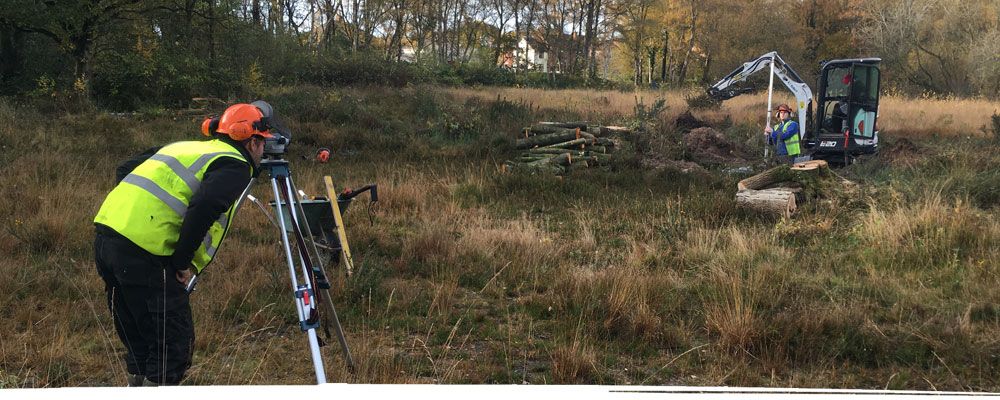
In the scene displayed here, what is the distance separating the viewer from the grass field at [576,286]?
4051mm

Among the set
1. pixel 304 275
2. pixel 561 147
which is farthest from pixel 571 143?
pixel 304 275

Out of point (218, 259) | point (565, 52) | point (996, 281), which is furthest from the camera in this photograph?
point (565, 52)

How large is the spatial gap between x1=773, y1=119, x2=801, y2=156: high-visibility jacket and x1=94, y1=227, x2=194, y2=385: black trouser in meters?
12.1

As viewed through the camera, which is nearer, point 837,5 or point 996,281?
point 996,281

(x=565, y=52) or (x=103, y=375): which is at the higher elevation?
(x=565, y=52)

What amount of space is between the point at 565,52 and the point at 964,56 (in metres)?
24.7

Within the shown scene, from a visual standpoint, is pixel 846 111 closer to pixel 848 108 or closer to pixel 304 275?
pixel 848 108

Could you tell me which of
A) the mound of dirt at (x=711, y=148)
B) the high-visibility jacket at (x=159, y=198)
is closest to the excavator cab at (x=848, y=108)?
the mound of dirt at (x=711, y=148)

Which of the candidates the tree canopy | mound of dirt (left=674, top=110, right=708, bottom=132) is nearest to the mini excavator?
mound of dirt (left=674, top=110, right=708, bottom=132)

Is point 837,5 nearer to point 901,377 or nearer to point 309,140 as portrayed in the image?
point 309,140

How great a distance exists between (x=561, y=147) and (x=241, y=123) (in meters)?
11.1

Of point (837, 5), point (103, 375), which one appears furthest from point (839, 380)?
point (837, 5)

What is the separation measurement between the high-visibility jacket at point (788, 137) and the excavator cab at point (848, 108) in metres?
1.24

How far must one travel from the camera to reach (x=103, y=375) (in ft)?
12.6
